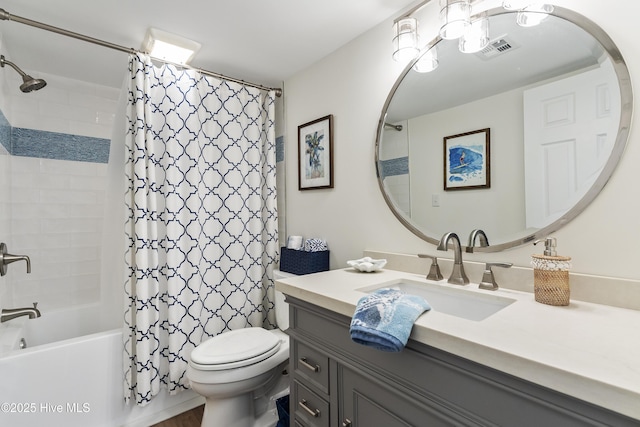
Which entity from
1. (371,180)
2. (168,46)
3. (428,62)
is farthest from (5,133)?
(428,62)

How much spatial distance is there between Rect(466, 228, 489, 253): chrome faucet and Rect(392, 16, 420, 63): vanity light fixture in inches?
34.1

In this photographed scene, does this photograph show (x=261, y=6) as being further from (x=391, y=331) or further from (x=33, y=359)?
(x=33, y=359)

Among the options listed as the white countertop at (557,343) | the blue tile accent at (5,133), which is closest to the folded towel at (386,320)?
the white countertop at (557,343)

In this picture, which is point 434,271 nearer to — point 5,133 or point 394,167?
point 394,167

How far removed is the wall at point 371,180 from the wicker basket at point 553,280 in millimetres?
163

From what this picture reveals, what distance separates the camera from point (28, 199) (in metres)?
2.17

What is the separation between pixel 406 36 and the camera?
4.57ft

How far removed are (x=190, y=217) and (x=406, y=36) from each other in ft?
5.12

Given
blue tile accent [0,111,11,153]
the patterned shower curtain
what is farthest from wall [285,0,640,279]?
blue tile accent [0,111,11,153]

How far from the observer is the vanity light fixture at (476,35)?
1.22 m

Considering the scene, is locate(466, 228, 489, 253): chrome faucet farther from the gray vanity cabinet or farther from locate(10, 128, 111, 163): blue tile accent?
locate(10, 128, 111, 163): blue tile accent

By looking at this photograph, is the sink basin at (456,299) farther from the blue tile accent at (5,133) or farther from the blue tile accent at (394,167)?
the blue tile accent at (5,133)

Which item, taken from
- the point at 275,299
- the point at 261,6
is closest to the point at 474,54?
the point at 261,6

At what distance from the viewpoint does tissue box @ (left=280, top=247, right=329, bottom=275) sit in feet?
6.22
